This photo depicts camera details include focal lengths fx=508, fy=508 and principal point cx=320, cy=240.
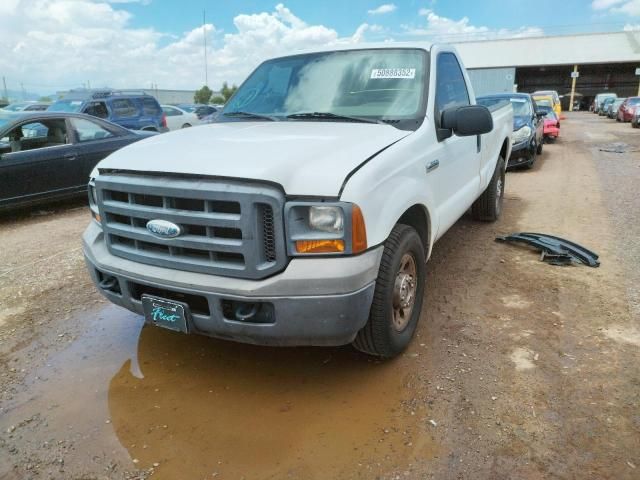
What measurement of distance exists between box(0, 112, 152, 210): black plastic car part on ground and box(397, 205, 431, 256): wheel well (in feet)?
19.7

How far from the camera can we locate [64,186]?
24.8 ft

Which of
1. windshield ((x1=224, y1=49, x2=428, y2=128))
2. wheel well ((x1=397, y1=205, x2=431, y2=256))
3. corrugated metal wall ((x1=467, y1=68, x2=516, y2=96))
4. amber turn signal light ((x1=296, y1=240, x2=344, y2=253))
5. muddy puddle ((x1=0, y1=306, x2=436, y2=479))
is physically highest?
corrugated metal wall ((x1=467, y1=68, x2=516, y2=96))

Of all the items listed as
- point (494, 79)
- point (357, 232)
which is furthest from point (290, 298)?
point (494, 79)

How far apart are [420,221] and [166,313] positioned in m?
1.78

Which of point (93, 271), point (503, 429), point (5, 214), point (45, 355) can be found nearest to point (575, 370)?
point (503, 429)

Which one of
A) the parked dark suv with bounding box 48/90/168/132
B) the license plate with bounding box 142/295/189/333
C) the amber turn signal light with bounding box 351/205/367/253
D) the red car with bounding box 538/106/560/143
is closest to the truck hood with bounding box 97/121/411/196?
the amber turn signal light with bounding box 351/205/367/253

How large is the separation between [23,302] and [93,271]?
169 centimetres

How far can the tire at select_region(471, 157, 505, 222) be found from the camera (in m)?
6.27

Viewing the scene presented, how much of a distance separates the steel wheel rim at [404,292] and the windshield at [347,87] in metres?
0.99

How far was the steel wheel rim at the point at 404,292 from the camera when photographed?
10.1 feet

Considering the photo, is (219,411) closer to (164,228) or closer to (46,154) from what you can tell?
(164,228)

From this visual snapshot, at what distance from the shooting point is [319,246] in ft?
8.36

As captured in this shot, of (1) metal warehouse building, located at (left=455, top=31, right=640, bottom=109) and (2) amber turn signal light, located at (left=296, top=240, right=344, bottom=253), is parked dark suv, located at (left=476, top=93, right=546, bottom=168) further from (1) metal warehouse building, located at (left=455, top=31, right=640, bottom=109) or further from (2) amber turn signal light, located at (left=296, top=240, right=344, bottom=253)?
(1) metal warehouse building, located at (left=455, top=31, right=640, bottom=109)

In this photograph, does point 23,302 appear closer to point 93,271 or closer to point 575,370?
point 93,271
